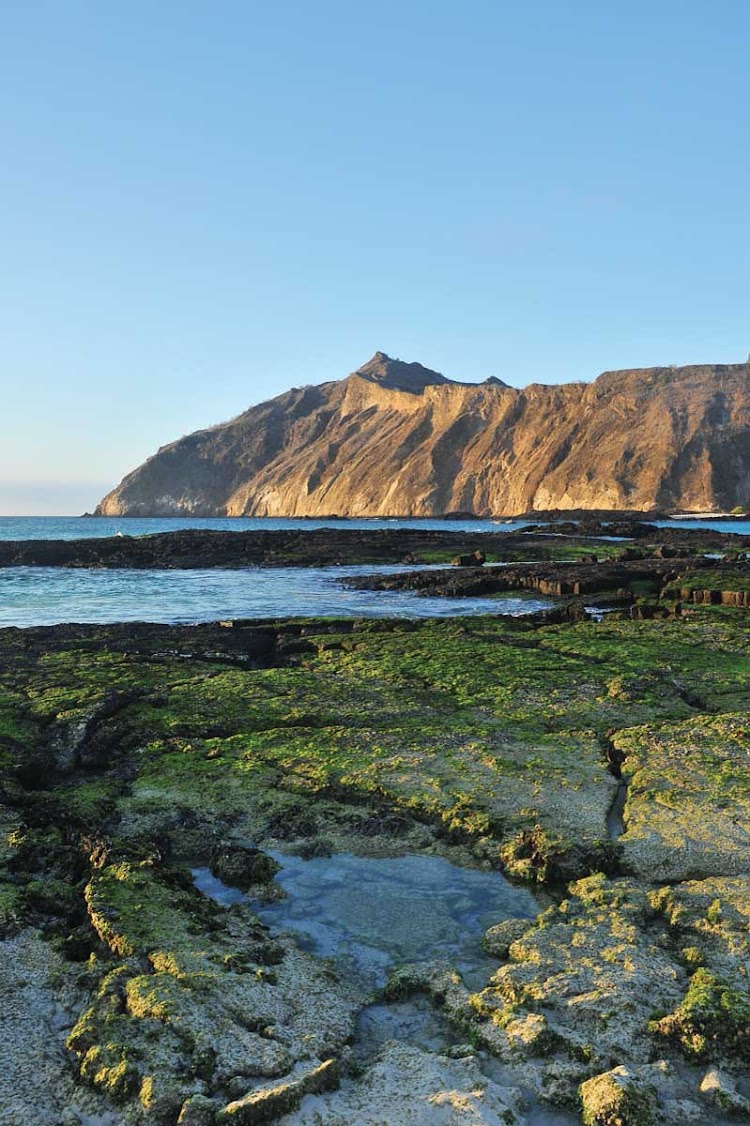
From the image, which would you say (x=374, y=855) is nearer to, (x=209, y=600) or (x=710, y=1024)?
(x=710, y=1024)

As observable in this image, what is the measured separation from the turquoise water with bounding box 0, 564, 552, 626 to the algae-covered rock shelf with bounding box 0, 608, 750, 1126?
12964mm

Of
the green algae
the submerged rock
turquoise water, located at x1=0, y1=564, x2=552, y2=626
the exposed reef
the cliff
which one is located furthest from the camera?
the cliff

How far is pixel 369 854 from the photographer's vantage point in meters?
8.21

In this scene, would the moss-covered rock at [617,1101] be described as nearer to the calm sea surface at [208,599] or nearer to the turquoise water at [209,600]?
the turquoise water at [209,600]

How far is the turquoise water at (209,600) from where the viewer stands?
1133 inches

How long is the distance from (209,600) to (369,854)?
87.9 ft

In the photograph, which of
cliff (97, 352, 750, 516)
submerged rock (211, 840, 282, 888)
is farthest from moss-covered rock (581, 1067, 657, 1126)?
cliff (97, 352, 750, 516)

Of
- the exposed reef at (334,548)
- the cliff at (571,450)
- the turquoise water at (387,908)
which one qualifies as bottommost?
the turquoise water at (387,908)

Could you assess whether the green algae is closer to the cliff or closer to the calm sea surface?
the calm sea surface

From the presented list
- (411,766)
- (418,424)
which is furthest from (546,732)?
(418,424)

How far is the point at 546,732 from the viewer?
12.1 metres

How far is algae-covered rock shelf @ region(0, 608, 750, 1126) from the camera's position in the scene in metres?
4.71

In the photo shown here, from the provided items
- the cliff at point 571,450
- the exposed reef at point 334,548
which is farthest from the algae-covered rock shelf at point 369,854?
the cliff at point 571,450

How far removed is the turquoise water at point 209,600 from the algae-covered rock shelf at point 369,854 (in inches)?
510
